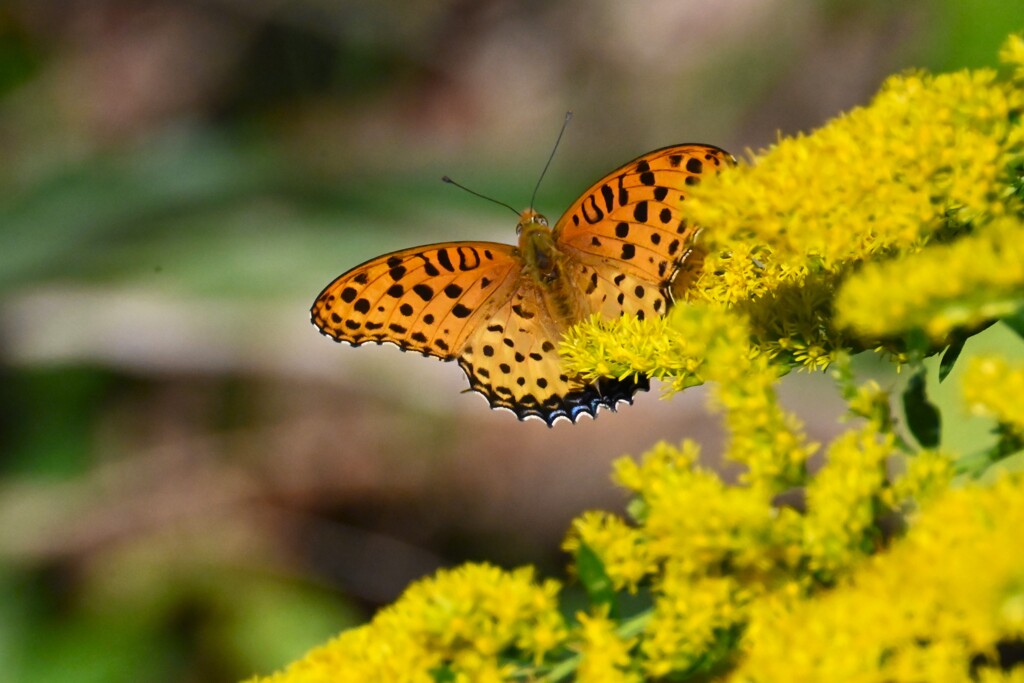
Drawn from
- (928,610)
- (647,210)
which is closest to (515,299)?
(647,210)

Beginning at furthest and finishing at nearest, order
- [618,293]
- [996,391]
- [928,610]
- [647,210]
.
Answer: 1. [618,293]
2. [647,210]
3. [996,391]
4. [928,610]

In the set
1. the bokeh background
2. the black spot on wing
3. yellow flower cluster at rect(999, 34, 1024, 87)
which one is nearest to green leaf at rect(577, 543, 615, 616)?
yellow flower cluster at rect(999, 34, 1024, 87)

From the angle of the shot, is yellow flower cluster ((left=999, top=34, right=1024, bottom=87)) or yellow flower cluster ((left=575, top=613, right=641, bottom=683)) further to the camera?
yellow flower cluster ((left=999, top=34, right=1024, bottom=87))

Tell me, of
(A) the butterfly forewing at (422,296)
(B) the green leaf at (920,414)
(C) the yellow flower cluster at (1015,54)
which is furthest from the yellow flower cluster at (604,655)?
(A) the butterfly forewing at (422,296)

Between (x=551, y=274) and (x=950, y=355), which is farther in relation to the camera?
(x=551, y=274)

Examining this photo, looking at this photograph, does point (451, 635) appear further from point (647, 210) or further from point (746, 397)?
point (647, 210)

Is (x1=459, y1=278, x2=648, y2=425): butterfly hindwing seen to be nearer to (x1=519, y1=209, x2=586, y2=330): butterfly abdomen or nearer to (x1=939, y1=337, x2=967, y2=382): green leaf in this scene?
(x1=519, y1=209, x2=586, y2=330): butterfly abdomen

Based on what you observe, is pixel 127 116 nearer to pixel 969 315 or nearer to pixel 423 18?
pixel 423 18
